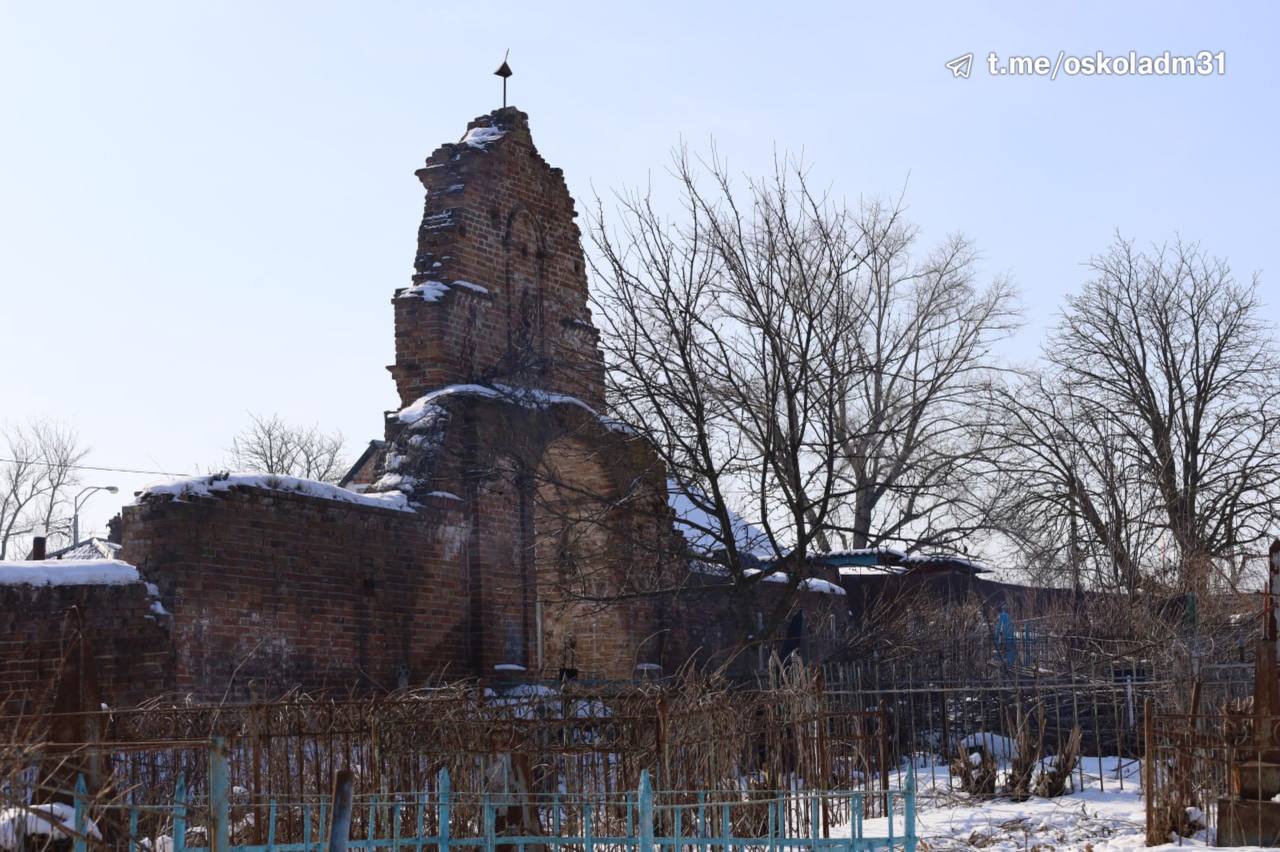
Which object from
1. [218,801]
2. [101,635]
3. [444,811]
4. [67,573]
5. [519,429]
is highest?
[519,429]

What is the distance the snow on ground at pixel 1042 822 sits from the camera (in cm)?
1160

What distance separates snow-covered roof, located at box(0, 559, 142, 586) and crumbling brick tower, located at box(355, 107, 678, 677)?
4.05m

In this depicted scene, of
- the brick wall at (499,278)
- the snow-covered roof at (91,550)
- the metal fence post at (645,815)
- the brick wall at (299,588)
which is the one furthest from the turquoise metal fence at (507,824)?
the snow-covered roof at (91,550)

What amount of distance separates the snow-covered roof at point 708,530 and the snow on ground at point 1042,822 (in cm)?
409

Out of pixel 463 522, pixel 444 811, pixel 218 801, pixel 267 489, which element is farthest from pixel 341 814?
pixel 463 522

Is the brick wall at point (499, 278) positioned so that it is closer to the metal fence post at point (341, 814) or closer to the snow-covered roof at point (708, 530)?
the snow-covered roof at point (708, 530)

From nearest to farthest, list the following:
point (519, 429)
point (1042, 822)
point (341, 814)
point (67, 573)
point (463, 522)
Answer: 1. point (341, 814)
2. point (1042, 822)
3. point (67, 573)
4. point (463, 522)
5. point (519, 429)

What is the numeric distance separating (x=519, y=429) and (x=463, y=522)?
58.2 inches

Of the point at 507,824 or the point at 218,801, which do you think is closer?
the point at 218,801

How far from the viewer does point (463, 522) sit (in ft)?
58.9

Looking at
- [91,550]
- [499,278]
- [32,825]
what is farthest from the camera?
[91,550]

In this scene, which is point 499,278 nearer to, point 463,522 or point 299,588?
point 463,522

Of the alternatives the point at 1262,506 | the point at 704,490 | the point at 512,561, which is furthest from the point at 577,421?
the point at 1262,506

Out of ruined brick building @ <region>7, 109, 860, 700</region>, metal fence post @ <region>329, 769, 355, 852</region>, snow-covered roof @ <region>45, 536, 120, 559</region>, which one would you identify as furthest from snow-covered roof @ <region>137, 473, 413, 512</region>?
snow-covered roof @ <region>45, 536, 120, 559</region>
